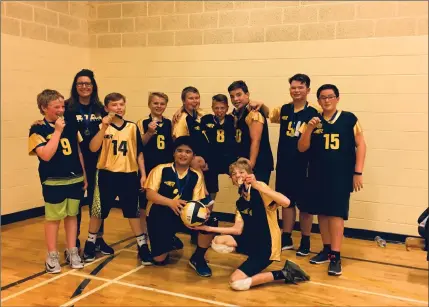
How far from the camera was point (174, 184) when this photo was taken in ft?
12.1

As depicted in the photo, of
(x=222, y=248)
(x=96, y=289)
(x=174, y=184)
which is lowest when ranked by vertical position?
(x=96, y=289)

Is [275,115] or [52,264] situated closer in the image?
[52,264]

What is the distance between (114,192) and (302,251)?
1832mm

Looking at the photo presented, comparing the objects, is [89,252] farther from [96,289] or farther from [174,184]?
[174,184]

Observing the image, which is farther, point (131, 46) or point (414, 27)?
point (131, 46)

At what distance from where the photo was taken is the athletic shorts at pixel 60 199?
356 centimetres

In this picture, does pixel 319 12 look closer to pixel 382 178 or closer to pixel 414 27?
pixel 414 27

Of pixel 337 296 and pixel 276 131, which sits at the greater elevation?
pixel 276 131

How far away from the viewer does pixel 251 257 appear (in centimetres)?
349

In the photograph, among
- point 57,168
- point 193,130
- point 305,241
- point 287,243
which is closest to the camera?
point 57,168

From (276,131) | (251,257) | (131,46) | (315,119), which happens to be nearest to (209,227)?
(251,257)

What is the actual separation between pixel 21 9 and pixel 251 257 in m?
3.93

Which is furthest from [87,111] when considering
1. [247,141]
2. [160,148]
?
[247,141]

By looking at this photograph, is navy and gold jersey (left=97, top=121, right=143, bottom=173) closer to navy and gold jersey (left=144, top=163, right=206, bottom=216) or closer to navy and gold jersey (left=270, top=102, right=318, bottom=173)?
navy and gold jersey (left=144, top=163, right=206, bottom=216)
